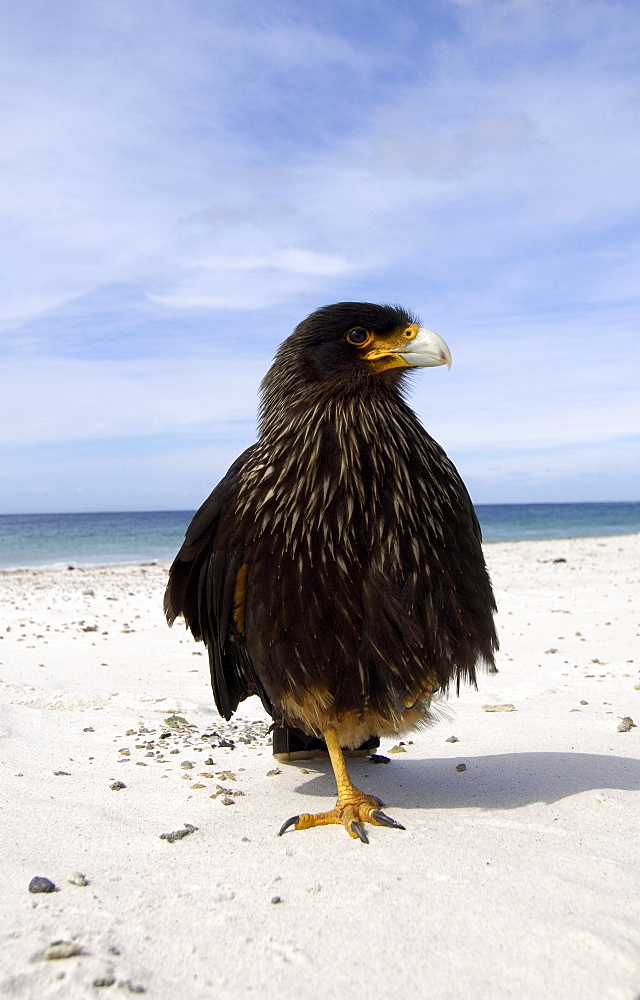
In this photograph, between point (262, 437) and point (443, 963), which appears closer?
point (443, 963)

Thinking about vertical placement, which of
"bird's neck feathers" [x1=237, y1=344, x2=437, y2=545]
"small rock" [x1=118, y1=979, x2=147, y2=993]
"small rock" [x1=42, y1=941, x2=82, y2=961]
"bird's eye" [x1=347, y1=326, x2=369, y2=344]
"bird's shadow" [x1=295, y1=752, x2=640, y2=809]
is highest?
"bird's eye" [x1=347, y1=326, x2=369, y2=344]

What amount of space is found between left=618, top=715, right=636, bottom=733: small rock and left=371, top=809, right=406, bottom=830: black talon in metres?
2.04

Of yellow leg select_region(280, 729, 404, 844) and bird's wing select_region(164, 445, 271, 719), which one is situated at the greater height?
bird's wing select_region(164, 445, 271, 719)

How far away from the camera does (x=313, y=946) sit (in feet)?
7.06

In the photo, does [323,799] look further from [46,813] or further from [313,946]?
[313,946]

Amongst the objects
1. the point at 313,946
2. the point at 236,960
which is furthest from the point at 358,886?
the point at 236,960

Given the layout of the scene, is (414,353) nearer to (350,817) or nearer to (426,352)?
(426,352)

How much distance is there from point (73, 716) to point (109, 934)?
2.95m

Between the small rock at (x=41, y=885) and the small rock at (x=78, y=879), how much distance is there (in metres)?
0.06

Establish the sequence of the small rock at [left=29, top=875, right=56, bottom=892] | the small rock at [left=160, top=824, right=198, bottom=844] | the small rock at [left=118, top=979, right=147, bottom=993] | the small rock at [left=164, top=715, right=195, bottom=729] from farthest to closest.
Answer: the small rock at [left=164, top=715, right=195, bottom=729] < the small rock at [left=160, top=824, right=198, bottom=844] < the small rock at [left=29, top=875, right=56, bottom=892] < the small rock at [left=118, top=979, right=147, bottom=993]

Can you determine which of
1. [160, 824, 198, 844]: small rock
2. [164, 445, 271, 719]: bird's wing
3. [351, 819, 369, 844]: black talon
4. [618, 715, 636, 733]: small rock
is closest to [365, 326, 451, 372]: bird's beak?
[164, 445, 271, 719]: bird's wing

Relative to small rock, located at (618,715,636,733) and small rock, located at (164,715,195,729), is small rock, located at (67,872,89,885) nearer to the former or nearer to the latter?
small rock, located at (164,715,195,729)

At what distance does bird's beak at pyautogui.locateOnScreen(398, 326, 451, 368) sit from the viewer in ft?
11.3

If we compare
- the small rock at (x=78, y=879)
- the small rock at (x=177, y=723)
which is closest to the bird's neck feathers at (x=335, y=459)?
the small rock at (x=78, y=879)
